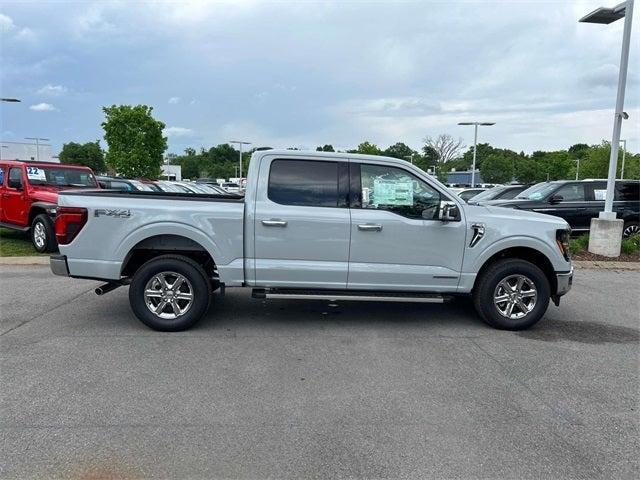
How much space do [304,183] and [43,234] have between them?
740 centimetres

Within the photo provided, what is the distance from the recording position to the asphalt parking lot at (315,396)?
9.92 feet

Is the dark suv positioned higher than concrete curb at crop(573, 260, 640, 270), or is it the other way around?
the dark suv

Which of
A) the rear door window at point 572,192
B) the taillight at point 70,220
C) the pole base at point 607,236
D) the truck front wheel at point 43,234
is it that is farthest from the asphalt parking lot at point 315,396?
the rear door window at point 572,192

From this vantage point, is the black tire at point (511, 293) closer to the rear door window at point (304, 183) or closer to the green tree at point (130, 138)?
the rear door window at point (304, 183)

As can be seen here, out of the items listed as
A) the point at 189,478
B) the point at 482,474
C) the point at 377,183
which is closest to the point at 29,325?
the point at 189,478

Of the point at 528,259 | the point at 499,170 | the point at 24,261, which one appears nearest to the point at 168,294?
the point at 528,259

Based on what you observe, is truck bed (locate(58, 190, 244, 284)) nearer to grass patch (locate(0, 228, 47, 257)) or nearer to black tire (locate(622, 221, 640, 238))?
grass patch (locate(0, 228, 47, 257))

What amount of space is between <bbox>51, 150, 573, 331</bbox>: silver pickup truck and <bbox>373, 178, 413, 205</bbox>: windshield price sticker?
0.01 meters

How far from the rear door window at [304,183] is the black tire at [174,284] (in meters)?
1.21

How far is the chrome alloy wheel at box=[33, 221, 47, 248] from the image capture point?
10.2 meters

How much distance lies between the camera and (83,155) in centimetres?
8512

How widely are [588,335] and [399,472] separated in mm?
3857

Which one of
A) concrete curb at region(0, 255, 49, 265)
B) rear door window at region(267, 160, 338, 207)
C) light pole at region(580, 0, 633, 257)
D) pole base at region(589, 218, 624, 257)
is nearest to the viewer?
rear door window at region(267, 160, 338, 207)

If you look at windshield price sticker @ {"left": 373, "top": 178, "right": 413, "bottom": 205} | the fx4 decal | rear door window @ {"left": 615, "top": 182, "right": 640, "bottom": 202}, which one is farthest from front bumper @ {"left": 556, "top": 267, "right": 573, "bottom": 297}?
rear door window @ {"left": 615, "top": 182, "right": 640, "bottom": 202}
